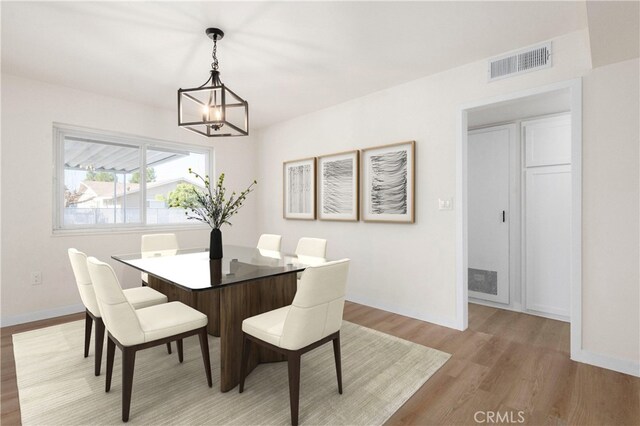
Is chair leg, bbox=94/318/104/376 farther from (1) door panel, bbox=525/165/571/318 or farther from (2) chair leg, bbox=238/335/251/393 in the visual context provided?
(1) door panel, bbox=525/165/571/318

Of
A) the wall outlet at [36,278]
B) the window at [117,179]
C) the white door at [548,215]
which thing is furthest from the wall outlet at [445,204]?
the wall outlet at [36,278]

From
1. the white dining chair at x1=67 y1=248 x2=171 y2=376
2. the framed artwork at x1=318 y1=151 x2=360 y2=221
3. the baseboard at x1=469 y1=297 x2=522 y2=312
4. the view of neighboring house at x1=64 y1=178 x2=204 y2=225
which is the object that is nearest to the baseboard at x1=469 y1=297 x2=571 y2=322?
the baseboard at x1=469 y1=297 x2=522 y2=312

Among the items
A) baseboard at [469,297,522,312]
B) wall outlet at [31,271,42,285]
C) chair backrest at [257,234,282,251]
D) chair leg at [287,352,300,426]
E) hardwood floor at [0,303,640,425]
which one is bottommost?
hardwood floor at [0,303,640,425]

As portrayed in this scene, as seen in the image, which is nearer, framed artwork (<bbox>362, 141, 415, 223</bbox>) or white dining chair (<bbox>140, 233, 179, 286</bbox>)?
white dining chair (<bbox>140, 233, 179, 286</bbox>)

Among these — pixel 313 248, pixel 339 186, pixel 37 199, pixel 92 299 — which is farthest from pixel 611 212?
pixel 37 199

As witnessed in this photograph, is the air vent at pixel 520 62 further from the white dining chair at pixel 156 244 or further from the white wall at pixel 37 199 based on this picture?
the white wall at pixel 37 199

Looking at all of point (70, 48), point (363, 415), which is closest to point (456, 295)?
point (363, 415)

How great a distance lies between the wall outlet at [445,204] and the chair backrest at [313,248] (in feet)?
4.09

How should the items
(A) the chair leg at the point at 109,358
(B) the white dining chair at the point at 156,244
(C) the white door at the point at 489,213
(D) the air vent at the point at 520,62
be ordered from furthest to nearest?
1. (C) the white door at the point at 489,213
2. (B) the white dining chair at the point at 156,244
3. (D) the air vent at the point at 520,62
4. (A) the chair leg at the point at 109,358

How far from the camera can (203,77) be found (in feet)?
10.8

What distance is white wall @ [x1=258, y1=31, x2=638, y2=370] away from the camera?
92.1 inches

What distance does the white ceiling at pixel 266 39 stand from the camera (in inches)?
86.0

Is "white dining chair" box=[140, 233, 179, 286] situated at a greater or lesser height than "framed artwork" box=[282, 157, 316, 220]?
lesser

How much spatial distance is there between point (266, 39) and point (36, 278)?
3495 millimetres
